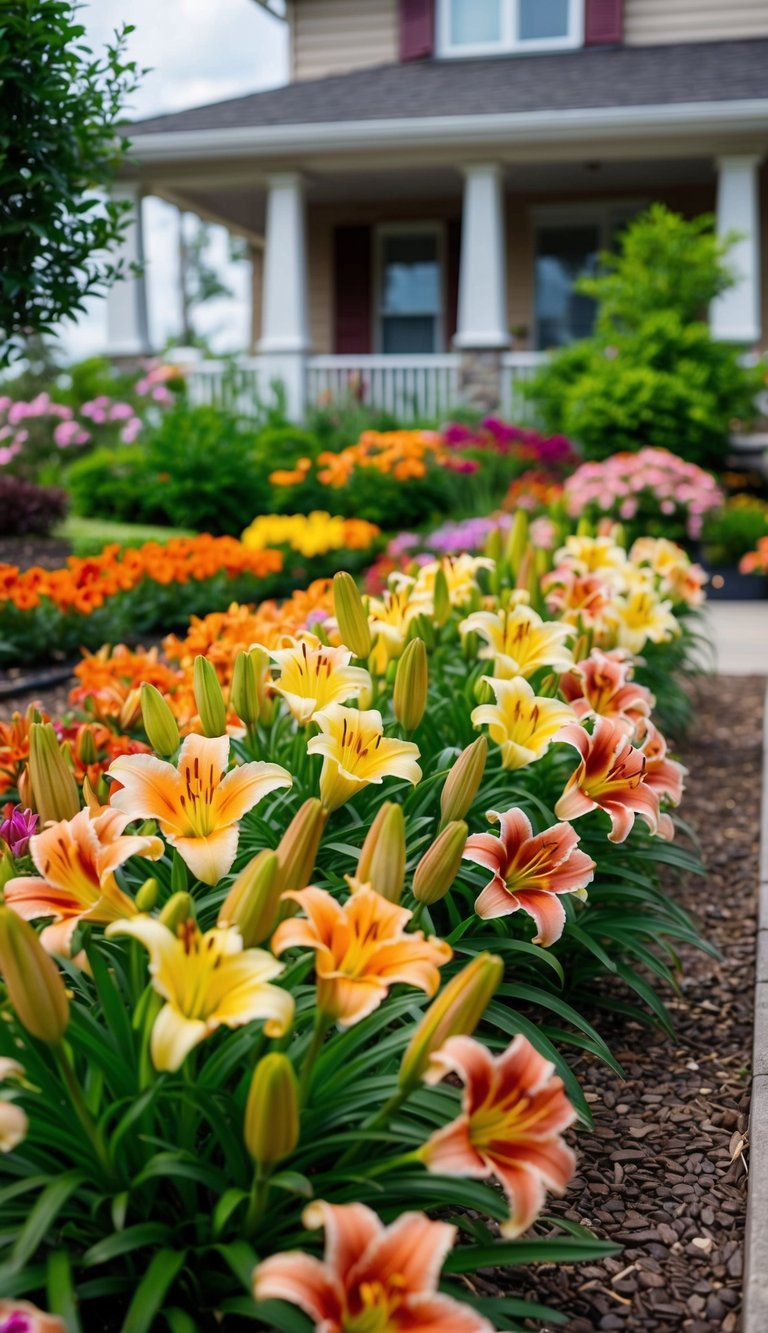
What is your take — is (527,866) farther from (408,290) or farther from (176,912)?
(408,290)

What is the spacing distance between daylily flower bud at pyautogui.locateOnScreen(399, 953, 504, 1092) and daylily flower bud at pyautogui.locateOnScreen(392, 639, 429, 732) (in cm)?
78

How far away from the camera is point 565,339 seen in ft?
45.0

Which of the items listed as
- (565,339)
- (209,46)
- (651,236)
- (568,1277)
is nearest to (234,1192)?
(568,1277)

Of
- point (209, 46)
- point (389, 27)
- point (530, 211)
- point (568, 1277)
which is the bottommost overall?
point (568, 1277)

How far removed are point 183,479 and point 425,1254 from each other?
795cm

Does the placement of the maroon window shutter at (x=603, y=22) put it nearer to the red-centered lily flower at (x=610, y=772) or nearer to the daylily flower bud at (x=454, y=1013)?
the red-centered lily flower at (x=610, y=772)

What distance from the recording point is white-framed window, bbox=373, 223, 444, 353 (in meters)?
14.2

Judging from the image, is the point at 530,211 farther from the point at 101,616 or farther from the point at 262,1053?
the point at 262,1053

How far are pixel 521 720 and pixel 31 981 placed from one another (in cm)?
107

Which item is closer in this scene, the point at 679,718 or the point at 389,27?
the point at 679,718

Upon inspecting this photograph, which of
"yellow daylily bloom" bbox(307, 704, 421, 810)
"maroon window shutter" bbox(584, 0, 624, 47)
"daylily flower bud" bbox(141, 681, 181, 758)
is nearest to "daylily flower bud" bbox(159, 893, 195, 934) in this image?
"yellow daylily bloom" bbox(307, 704, 421, 810)

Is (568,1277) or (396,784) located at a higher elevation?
(396,784)

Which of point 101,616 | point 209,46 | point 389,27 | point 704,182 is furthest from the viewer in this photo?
point 209,46

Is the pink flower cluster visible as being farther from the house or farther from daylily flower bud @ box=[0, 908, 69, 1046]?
daylily flower bud @ box=[0, 908, 69, 1046]
